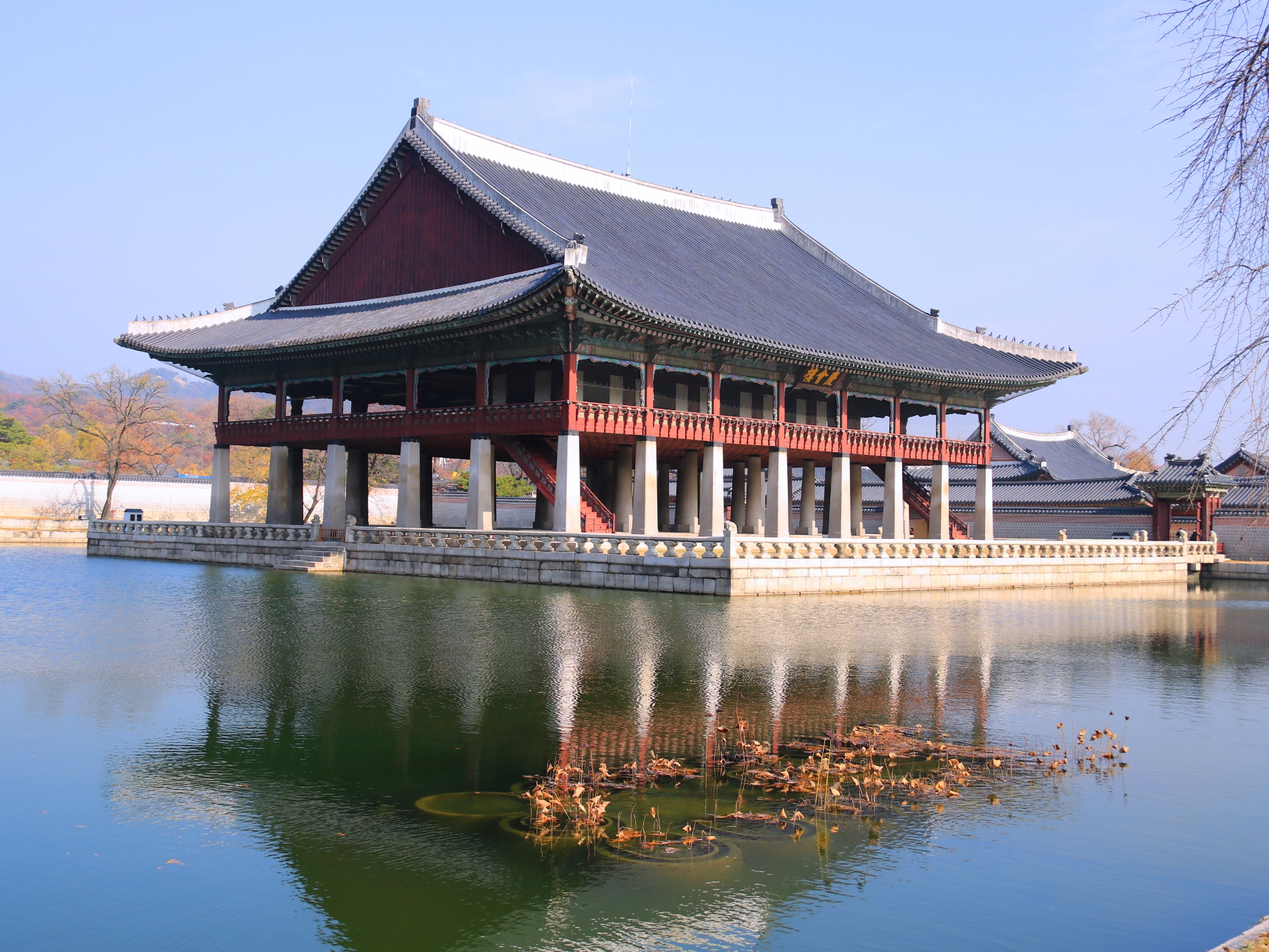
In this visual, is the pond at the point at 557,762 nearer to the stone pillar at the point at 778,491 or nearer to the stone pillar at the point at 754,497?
the stone pillar at the point at 778,491

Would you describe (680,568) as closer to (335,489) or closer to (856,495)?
(335,489)

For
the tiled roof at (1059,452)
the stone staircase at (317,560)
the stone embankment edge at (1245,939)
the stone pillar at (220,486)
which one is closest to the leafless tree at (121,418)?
the stone pillar at (220,486)

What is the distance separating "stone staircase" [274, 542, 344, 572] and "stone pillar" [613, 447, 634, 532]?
36.4 ft

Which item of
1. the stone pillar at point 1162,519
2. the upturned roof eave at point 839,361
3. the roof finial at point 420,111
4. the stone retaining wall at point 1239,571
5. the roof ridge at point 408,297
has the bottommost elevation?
the stone retaining wall at point 1239,571

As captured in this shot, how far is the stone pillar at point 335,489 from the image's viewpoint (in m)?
42.7

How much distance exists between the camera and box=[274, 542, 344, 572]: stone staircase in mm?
37438

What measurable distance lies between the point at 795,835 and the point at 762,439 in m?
33.2

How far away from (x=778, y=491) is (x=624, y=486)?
20.3 ft

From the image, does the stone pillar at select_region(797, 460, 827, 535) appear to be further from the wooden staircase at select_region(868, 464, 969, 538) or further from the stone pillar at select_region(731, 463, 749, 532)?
the wooden staircase at select_region(868, 464, 969, 538)

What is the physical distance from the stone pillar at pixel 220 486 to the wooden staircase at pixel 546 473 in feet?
54.7

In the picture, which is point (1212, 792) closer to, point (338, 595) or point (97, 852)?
point (97, 852)

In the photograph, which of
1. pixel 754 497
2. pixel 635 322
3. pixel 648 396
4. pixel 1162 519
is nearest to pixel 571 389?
pixel 635 322

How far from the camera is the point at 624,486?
43969 mm

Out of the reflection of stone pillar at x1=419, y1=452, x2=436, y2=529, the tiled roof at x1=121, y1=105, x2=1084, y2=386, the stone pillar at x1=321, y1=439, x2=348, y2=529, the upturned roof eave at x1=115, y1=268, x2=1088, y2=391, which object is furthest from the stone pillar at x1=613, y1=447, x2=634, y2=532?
the stone pillar at x1=321, y1=439, x2=348, y2=529
